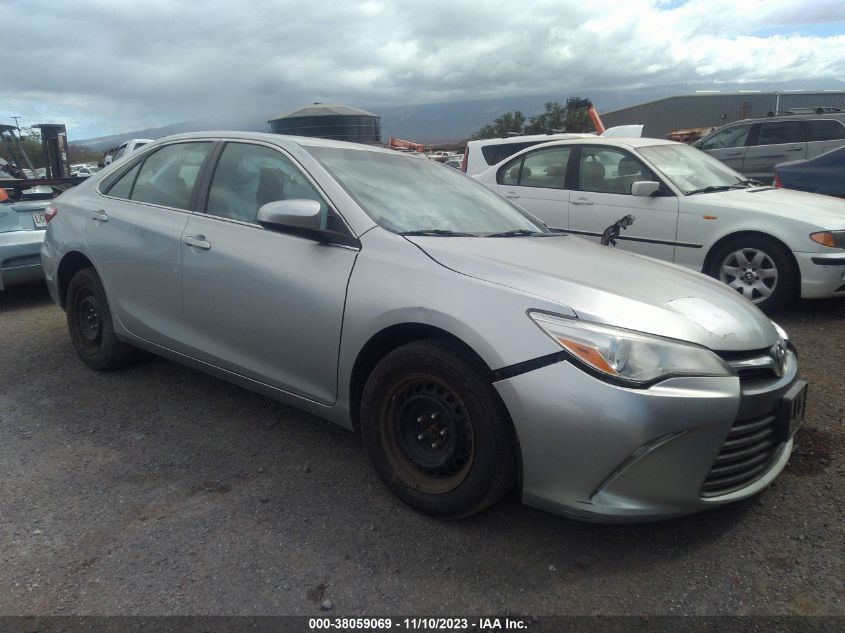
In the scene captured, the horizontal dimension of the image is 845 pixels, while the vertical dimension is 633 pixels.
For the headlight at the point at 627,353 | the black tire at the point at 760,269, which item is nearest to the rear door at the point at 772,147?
the black tire at the point at 760,269

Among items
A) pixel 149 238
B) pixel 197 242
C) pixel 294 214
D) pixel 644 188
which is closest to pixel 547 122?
pixel 644 188

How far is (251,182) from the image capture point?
3502mm

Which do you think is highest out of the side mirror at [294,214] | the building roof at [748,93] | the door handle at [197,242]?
the building roof at [748,93]

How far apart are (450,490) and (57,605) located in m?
A: 1.41

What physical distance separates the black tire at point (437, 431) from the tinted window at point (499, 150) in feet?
22.6

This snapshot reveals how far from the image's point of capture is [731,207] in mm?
5766

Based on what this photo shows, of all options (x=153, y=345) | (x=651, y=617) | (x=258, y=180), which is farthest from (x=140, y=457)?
(x=651, y=617)

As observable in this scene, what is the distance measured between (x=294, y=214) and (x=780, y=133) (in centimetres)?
1251

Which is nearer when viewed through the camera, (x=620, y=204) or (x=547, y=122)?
(x=620, y=204)

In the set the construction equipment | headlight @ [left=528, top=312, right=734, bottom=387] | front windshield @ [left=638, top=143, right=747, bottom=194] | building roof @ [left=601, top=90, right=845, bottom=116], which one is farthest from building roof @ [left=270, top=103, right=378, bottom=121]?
building roof @ [left=601, top=90, right=845, bottom=116]

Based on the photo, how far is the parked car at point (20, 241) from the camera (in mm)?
6051

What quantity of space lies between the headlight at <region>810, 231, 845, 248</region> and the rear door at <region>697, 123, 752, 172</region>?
27.2ft

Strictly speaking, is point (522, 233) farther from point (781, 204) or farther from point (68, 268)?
point (781, 204)

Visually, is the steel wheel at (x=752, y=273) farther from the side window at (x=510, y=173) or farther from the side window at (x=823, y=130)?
the side window at (x=823, y=130)
